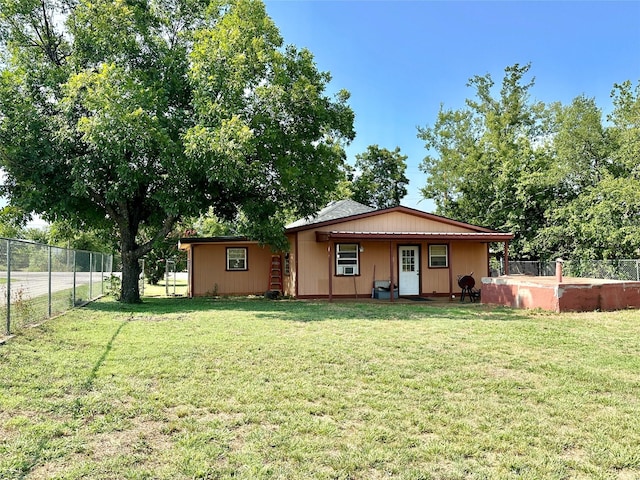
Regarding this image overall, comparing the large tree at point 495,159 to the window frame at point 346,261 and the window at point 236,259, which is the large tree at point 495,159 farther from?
the window at point 236,259

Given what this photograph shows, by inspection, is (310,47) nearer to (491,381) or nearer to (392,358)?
(392,358)

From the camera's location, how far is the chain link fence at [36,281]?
679 cm

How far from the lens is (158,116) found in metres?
→ 13.6

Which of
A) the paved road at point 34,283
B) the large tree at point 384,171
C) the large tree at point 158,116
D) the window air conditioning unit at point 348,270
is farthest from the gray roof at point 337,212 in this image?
the large tree at point 384,171

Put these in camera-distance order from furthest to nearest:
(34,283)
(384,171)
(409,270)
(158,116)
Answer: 1. (384,171)
2. (409,270)
3. (158,116)
4. (34,283)

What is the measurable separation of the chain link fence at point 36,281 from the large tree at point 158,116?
103 inches

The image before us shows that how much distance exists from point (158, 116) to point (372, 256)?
8.61 meters

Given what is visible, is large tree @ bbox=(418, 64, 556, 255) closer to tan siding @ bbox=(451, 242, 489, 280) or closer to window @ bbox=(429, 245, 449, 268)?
tan siding @ bbox=(451, 242, 489, 280)

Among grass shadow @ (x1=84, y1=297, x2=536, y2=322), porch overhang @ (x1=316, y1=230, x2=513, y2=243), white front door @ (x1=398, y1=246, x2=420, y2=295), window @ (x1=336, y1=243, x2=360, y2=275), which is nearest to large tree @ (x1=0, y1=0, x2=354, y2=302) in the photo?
porch overhang @ (x1=316, y1=230, x2=513, y2=243)

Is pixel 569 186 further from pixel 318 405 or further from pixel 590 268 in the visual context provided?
pixel 318 405

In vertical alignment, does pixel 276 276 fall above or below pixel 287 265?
below

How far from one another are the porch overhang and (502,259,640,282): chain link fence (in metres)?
4.66

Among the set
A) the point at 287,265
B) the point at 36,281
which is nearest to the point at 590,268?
the point at 287,265

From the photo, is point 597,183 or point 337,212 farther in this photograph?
point 597,183
